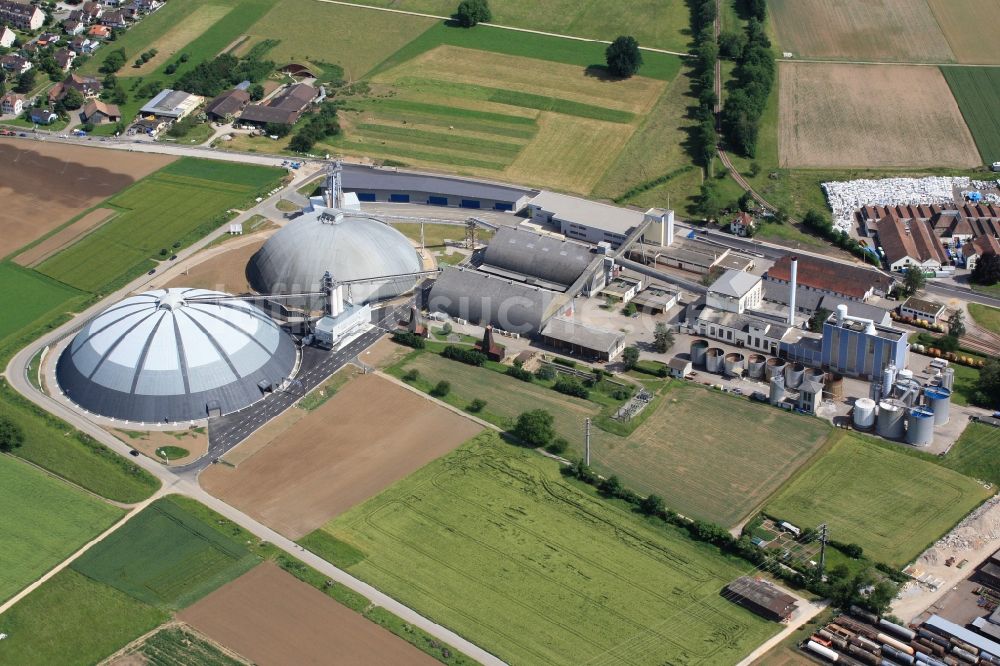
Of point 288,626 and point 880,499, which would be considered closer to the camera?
point 288,626

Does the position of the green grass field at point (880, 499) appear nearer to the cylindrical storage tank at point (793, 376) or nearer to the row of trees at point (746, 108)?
the cylindrical storage tank at point (793, 376)

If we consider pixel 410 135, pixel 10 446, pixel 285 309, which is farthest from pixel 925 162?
pixel 10 446

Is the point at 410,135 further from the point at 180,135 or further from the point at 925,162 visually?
the point at 925,162

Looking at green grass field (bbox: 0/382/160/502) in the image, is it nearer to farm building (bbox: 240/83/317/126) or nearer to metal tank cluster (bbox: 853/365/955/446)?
metal tank cluster (bbox: 853/365/955/446)

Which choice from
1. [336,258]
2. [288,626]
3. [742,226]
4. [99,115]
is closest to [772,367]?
[742,226]

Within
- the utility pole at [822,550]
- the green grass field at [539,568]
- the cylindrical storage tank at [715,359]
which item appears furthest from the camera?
the cylindrical storage tank at [715,359]

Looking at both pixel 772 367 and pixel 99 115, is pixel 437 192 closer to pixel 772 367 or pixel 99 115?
pixel 772 367

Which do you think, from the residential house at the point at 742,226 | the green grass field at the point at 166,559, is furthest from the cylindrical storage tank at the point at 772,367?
the green grass field at the point at 166,559
